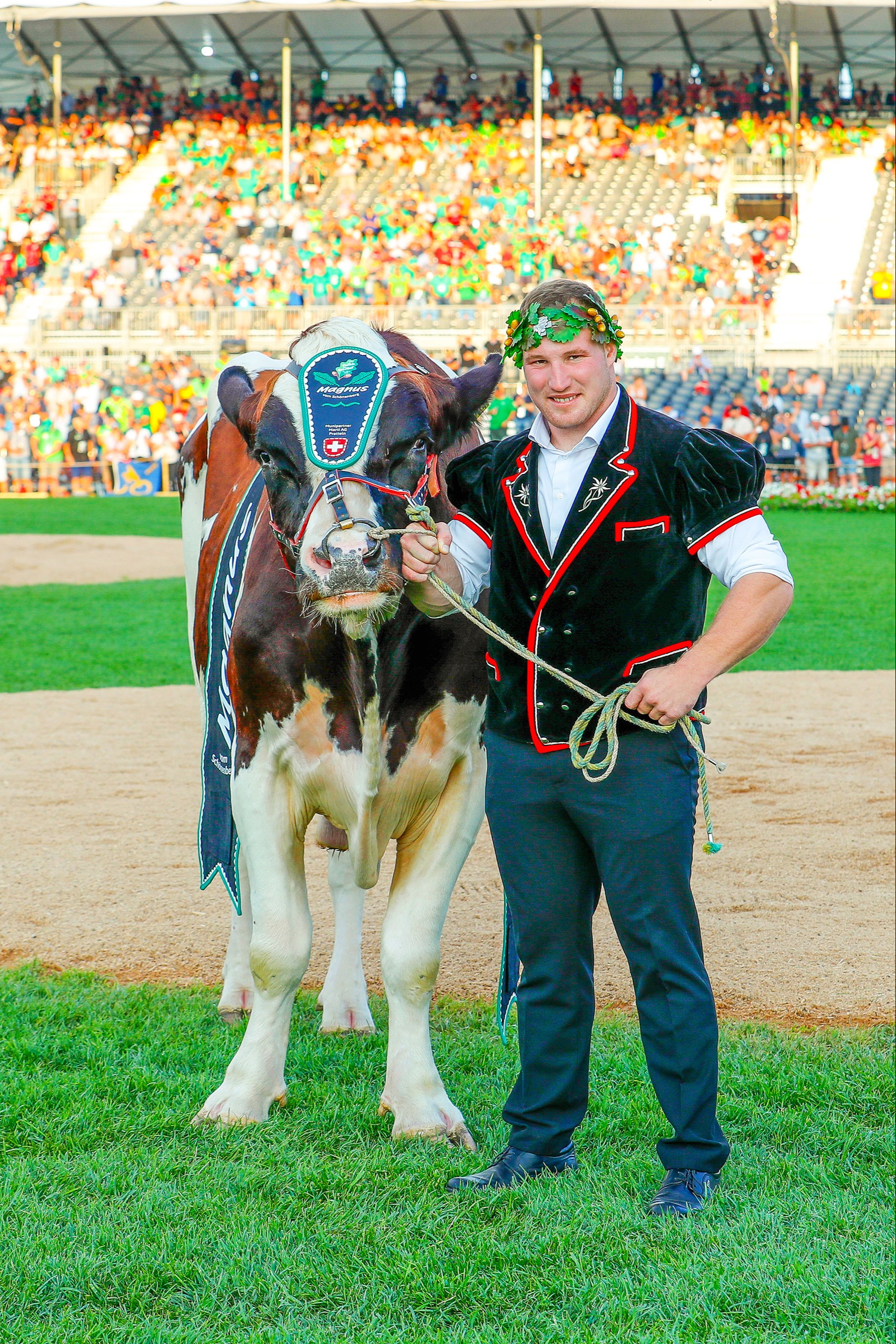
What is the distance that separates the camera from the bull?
3.41m

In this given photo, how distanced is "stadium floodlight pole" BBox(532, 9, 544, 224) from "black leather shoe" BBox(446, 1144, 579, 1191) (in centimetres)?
3255

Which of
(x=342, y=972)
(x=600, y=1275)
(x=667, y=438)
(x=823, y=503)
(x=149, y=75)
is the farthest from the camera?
(x=149, y=75)

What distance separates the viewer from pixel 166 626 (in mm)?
13844

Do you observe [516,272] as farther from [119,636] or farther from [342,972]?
[342,972]

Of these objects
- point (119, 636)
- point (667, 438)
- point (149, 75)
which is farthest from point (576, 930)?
point (149, 75)

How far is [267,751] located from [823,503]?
2301 centimetres

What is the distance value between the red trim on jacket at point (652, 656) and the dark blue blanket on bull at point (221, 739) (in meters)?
1.46

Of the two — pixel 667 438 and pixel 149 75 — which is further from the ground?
pixel 149 75

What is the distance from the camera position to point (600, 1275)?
2939mm

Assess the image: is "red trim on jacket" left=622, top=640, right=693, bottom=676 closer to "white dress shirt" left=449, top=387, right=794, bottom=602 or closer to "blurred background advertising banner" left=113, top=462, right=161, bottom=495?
"white dress shirt" left=449, top=387, right=794, bottom=602

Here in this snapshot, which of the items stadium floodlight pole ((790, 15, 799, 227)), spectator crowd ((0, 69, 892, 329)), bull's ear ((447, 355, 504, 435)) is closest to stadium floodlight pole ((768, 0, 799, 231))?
stadium floodlight pole ((790, 15, 799, 227))

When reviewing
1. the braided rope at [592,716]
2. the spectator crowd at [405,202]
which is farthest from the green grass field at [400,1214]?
the spectator crowd at [405,202]

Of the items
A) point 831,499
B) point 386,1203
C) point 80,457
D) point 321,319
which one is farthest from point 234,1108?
point 80,457

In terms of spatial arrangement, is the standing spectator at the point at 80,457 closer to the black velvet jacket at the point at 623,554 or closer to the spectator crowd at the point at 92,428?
the spectator crowd at the point at 92,428
